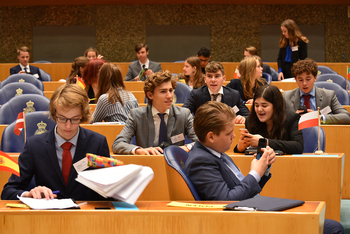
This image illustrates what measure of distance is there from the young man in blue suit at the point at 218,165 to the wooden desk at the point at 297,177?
1.90ft

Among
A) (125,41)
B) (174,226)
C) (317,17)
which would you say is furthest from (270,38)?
(174,226)

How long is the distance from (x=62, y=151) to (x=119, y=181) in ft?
1.76

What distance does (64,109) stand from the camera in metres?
1.84

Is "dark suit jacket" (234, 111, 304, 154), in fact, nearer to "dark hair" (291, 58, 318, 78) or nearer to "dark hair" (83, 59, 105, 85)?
"dark hair" (291, 58, 318, 78)

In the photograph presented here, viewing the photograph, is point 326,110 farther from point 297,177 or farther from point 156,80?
point 156,80

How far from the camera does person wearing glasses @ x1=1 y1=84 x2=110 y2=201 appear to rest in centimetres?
185

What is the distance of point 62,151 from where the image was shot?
1928mm

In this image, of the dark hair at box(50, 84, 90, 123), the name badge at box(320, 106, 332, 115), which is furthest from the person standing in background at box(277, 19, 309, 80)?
the dark hair at box(50, 84, 90, 123)

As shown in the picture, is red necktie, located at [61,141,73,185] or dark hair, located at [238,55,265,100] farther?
dark hair, located at [238,55,265,100]

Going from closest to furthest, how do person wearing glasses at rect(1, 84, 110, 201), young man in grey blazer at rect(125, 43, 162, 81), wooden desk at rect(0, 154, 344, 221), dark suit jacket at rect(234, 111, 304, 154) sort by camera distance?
1. person wearing glasses at rect(1, 84, 110, 201)
2. wooden desk at rect(0, 154, 344, 221)
3. dark suit jacket at rect(234, 111, 304, 154)
4. young man in grey blazer at rect(125, 43, 162, 81)

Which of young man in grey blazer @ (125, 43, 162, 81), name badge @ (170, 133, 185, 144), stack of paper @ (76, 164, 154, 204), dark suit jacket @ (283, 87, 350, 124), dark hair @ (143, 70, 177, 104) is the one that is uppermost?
young man in grey blazer @ (125, 43, 162, 81)

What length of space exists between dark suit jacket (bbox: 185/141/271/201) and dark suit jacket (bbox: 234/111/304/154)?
2.70 feet

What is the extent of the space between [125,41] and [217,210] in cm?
916

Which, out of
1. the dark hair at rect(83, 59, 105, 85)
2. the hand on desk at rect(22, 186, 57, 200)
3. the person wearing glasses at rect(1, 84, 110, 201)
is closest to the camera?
the hand on desk at rect(22, 186, 57, 200)
